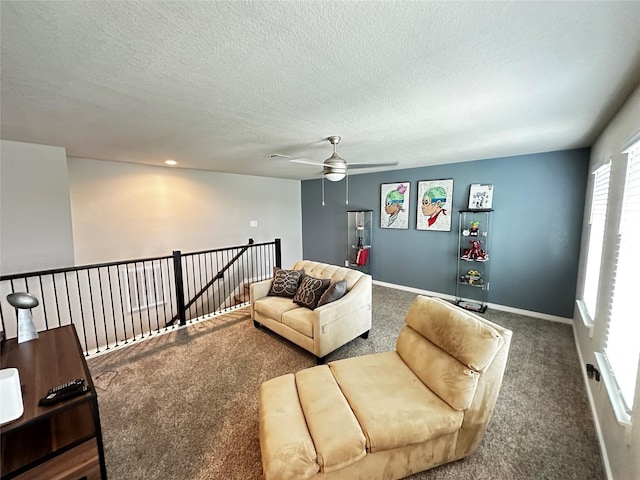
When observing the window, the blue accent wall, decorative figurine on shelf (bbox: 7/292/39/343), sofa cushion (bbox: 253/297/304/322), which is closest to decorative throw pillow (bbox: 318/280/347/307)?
sofa cushion (bbox: 253/297/304/322)

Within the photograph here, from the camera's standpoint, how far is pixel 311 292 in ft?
10.2

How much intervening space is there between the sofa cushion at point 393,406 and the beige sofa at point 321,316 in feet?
2.33

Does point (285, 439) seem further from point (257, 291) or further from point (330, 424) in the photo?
point (257, 291)

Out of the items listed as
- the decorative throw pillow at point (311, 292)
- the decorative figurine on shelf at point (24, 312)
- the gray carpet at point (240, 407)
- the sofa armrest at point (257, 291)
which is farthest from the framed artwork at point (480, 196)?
the decorative figurine on shelf at point (24, 312)

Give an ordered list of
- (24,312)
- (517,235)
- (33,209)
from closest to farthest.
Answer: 1. (24,312)
2. (33,209)
3. (517,235)

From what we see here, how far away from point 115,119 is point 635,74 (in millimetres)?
3764

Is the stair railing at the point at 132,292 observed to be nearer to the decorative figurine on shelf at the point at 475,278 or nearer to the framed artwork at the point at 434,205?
the framed artwork at the point at 434,205

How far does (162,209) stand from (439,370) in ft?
16.1

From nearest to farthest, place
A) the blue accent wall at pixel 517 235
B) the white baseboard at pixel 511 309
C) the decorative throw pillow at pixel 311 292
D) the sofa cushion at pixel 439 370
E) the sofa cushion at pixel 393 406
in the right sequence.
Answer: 1. the sofa cushion at pixel 393 406
2. the sofa cushion at pixel 439 370
3. the decorative throw pillow at pixel 311 292
4. the blue accent wall at pixel 517 235
5. the white baseboard at pixel 511 309

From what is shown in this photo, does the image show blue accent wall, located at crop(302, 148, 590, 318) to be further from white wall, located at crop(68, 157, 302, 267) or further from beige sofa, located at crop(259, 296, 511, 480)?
beige sofa, located at crop(259, 296, 511, 480)

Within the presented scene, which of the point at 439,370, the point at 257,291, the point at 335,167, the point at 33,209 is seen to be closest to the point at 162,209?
the point at 33,209

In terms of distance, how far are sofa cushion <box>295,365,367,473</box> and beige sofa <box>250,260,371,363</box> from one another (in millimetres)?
853

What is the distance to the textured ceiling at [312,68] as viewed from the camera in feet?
3.61

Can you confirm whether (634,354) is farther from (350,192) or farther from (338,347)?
(350,192)
